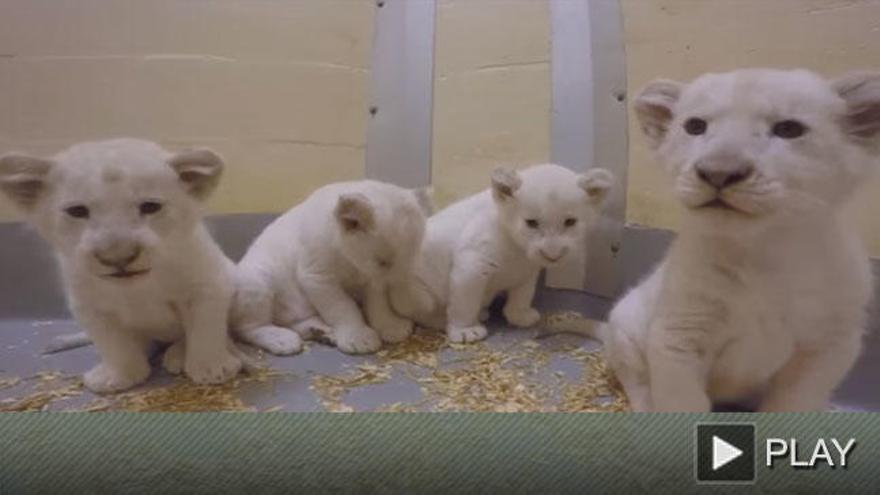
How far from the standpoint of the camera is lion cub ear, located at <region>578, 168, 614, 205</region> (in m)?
1.14

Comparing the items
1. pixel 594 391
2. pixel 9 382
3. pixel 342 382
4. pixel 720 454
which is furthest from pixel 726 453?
pixel 9 382

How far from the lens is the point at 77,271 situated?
3.18 feet

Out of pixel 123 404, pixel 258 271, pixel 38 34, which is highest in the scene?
pixel 38 34

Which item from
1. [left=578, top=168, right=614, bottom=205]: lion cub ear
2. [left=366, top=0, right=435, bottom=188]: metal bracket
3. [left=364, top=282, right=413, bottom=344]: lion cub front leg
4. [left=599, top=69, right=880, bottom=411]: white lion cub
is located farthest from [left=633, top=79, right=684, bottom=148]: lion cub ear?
[left=364, top=282, right=413, bottom=344]: lion cub front leg

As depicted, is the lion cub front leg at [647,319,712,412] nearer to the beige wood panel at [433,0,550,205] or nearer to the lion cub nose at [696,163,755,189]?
the lion cub nose at [696,163,755,189]

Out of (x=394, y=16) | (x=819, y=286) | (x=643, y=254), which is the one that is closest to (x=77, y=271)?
(x=394, y=16)

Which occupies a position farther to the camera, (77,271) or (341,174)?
(341,174)

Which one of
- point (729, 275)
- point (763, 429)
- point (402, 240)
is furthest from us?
point (402, 240)

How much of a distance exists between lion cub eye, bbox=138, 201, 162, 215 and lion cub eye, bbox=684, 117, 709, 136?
582 mm

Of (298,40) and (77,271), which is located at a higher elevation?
(298,40)

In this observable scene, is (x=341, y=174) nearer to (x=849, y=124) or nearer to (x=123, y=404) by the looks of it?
(x=123, y=404)

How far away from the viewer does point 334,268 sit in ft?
4.06

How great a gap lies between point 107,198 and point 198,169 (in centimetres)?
11

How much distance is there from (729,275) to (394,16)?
600mm
